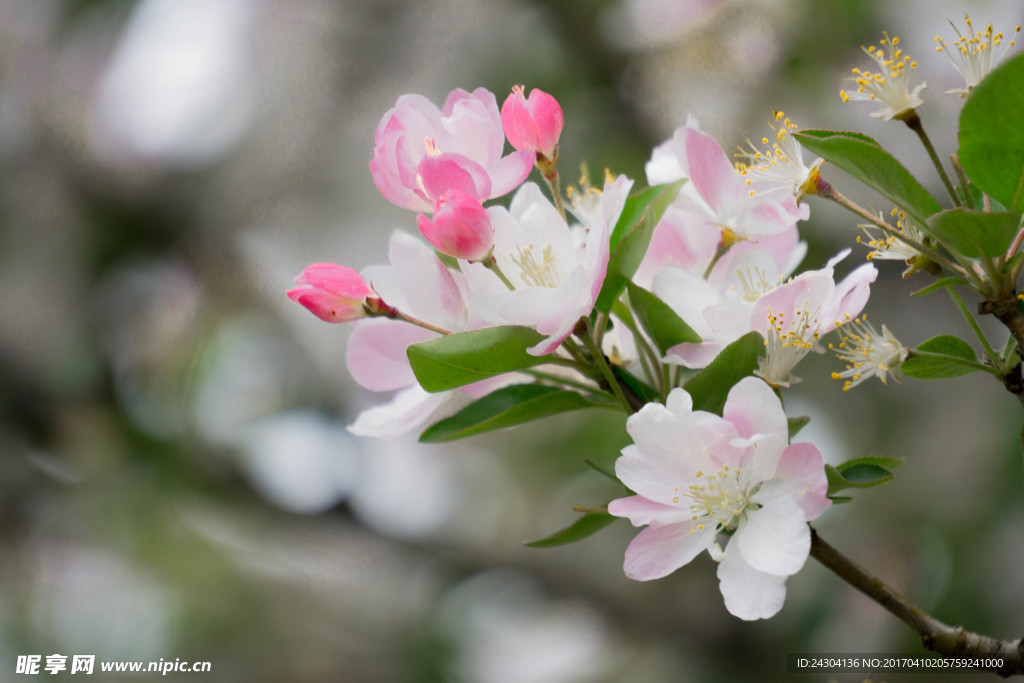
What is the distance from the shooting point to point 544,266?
346mm

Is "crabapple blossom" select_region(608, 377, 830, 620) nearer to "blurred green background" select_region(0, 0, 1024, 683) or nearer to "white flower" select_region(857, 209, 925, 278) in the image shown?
"white flower" select_region(857, 209, 925, 278)

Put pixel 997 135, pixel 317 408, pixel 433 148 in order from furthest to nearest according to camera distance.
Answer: pixel 317 408, pixel 433 148, pixel 997 135

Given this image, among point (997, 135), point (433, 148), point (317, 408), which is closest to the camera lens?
point (997, 135)

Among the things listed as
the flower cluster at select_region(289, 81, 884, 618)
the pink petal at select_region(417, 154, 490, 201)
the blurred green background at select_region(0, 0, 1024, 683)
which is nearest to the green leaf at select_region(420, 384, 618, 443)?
the flower cluster at select_region(289, 81, 884, 618)

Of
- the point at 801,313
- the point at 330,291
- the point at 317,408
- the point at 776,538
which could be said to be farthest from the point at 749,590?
the point at 317,408

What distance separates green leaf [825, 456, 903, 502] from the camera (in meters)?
0.31

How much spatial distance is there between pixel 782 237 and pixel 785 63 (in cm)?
116

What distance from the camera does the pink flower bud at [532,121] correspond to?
0.36 metres

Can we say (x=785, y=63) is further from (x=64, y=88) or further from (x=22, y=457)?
(x=22, y=457)

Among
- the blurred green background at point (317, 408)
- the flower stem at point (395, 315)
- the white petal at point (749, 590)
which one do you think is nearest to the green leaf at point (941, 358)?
the white petal at point (749, 590)

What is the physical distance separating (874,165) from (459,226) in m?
0.16

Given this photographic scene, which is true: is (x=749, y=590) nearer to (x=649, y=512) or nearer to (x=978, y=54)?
(x=649, y=512)

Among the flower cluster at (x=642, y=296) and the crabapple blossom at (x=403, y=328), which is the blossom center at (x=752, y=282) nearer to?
the flower cluster at (x=642, y=296)

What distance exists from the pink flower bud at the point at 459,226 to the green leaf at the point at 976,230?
0.55ft
